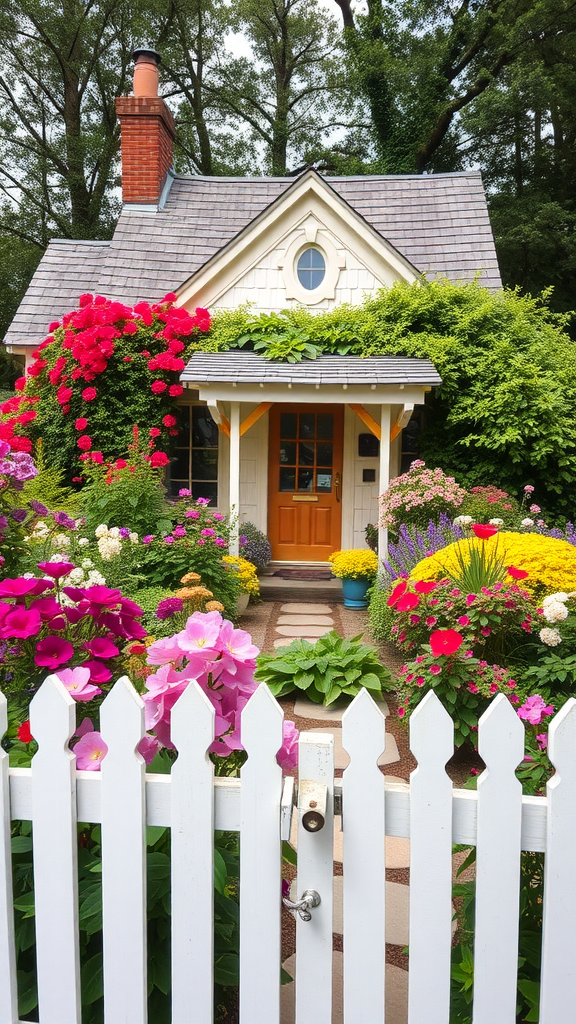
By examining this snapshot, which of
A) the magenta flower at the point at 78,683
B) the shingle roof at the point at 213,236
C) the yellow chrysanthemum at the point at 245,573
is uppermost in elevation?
the shingle roof at the point at 213,236

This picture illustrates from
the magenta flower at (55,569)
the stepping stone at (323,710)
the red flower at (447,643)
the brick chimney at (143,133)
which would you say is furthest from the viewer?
the brick chimney at (143,133)

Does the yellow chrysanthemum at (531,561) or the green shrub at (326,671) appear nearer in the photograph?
the yellow chrysanthemum at (531,561)

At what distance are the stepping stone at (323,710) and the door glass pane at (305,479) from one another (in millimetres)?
5119

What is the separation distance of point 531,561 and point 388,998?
8.69ft

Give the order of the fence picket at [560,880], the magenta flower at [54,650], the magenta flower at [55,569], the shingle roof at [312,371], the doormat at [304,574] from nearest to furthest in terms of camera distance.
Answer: the fence picket at [560,880] → the magenta flower at [54,650] → the magenta flower at [55,569] → the shingle roof at [312,371] → the doormat at [304,574]

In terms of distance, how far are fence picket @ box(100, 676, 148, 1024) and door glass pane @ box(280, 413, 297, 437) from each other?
8.11 metres

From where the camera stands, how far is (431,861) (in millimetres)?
1320

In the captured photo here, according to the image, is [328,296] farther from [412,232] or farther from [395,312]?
[412,232]

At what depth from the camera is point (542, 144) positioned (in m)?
17.8

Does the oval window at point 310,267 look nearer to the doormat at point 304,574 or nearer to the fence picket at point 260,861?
the doormat at point 304,574

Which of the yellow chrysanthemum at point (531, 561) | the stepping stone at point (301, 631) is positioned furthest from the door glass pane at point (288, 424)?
the yellow chrysanthemum at point (531, 561)

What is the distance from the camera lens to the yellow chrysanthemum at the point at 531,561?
3861mm

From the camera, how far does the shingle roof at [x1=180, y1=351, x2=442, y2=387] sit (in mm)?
7297

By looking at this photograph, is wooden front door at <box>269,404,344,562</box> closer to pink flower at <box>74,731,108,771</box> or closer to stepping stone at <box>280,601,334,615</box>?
stepping stone at <box>280,601,334,615</box>
